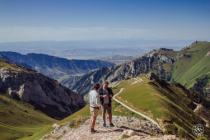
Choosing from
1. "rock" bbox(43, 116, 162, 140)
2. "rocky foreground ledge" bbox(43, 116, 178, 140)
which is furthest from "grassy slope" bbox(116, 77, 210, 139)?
"rock" bbox(43, 116, 162, 140)

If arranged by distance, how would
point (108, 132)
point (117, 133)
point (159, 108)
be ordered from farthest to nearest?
point (159, 108)
point (108, 132)
point (117, 133)

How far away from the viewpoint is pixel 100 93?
149 feet

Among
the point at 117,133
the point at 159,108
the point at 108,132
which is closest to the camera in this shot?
the point at 117,133

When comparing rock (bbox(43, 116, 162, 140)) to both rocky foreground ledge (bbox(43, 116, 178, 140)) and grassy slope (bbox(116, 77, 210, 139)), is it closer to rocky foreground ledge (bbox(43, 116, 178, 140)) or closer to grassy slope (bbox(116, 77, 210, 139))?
rocky foreground ledge (bbox(43, 116, 178, 140))

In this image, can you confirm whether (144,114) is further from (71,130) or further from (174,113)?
(71,130)

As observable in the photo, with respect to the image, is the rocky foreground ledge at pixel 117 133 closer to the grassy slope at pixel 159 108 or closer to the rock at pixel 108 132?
the rock at pixel 108 132

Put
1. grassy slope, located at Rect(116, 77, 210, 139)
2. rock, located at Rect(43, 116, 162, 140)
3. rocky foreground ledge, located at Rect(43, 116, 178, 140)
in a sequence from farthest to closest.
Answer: grassy slope, located at Rect(116, 77, 210, 139), rock, located at Rect(43, 116, 162, 140), rocky foreground ledge, located at Rect(43, 116, 178, 140)

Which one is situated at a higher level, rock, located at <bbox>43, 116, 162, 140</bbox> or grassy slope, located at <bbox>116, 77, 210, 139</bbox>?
rock, located at <bbox>43, 116, 162, 140</bbox>

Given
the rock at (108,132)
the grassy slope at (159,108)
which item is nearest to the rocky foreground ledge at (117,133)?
the rock at (108,132)

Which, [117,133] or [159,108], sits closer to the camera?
[117,133]

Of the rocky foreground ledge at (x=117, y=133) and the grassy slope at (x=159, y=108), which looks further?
the grassy slope at (x=159, y=108)

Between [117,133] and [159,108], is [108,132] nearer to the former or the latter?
[117,133]

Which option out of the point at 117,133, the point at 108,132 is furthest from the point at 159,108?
the point at 117,133

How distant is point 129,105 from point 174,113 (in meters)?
17.2
